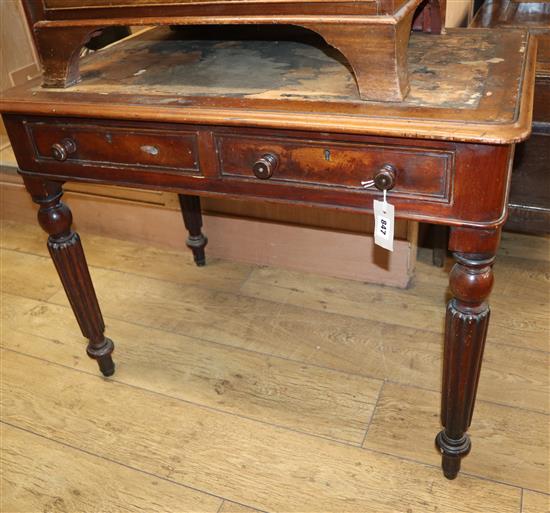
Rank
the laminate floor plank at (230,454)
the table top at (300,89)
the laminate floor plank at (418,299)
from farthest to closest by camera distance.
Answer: the laminate floor plank at (418,299)
the laminate floor plank at (230,454)
the table top at (300,89)

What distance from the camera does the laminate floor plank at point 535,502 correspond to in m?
1.21

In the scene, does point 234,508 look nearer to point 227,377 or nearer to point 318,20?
point 227,377

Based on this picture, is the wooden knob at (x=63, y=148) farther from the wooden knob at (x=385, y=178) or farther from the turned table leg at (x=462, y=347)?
the turned table leg at (x=462, y=347)

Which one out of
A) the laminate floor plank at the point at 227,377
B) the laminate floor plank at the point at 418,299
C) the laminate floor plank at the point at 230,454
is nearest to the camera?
the laminate floor plank at the point at 230,454

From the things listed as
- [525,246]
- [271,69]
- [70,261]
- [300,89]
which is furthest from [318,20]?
[525,246]

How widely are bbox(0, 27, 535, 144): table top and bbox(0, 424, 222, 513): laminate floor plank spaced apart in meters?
0.78

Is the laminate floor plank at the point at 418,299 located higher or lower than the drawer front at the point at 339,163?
lower

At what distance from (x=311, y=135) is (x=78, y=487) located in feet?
3.05

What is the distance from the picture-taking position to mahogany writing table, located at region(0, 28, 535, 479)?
92cm

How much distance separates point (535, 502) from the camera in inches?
48.0

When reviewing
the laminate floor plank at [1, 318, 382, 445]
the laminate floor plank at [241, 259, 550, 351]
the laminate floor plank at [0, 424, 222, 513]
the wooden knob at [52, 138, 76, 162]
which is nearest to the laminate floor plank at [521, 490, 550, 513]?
the laminate floor plank at [1, 318, 382, 445]

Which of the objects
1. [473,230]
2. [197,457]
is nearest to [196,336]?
[197,457]

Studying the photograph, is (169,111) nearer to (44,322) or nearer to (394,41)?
(394,41)

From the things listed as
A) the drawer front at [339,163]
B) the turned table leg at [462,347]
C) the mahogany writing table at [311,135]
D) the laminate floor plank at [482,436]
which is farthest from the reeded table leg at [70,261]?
the turned table leg at [462,347]
